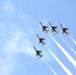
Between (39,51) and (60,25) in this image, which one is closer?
(39,51)

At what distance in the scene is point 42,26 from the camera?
14075cm

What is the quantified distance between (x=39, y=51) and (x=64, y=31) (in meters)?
17.2

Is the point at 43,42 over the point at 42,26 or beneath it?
beneath

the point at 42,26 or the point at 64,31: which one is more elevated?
the point at 42,26

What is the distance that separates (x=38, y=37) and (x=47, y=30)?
231 inches

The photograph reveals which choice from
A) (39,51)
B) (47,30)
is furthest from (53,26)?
(39,51)

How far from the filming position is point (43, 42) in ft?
444

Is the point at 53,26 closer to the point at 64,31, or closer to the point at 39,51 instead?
the point at 64,31

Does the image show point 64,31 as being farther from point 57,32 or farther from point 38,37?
point 38,37

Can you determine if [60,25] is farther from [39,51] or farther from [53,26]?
[39,51]

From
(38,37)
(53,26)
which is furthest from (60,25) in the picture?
(38,37)

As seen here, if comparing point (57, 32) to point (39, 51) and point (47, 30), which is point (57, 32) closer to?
point (47, 30)

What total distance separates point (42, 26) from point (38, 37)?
250 inches

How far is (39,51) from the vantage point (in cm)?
13362
